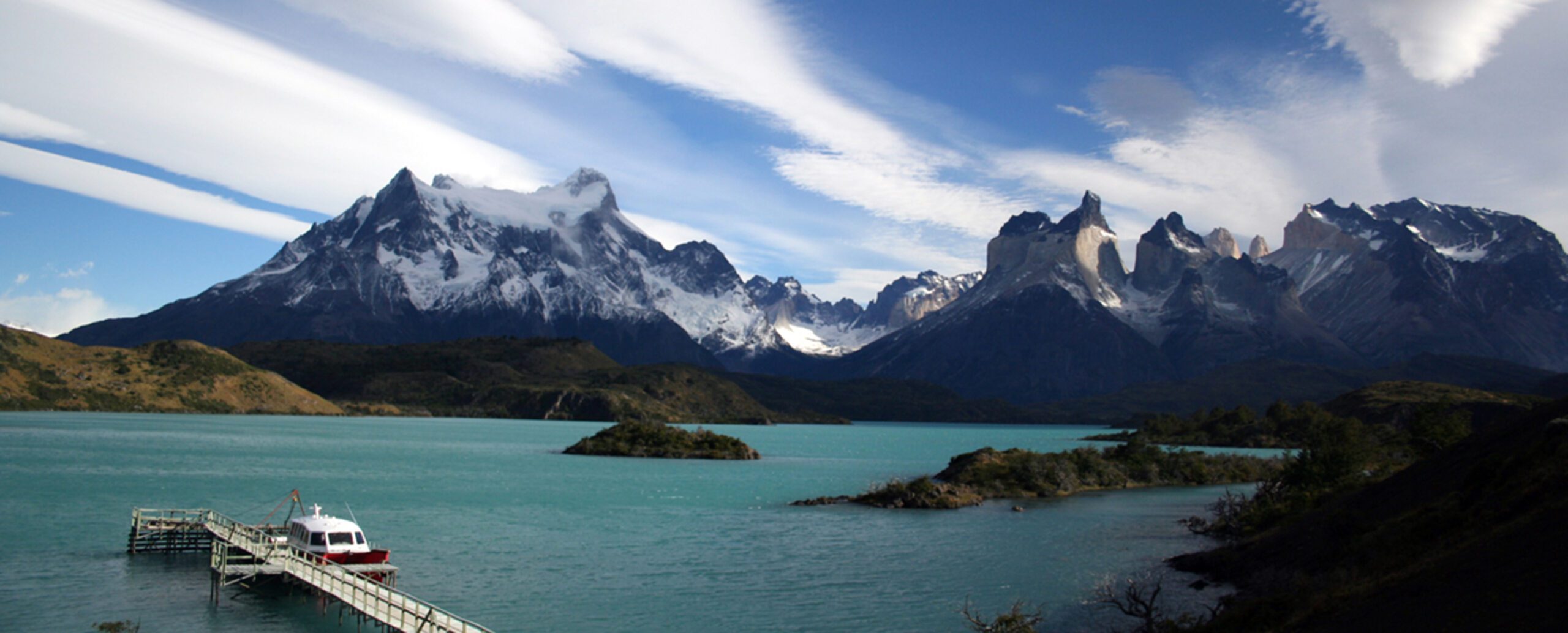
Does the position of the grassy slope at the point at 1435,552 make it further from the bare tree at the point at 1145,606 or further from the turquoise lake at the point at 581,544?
the turquoise lake at the point at 581,544

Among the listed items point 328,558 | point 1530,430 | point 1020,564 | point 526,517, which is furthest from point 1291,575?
point 526,517

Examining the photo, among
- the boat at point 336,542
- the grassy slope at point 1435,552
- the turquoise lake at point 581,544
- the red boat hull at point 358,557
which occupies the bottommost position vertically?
the turquoise lake at point 581,544

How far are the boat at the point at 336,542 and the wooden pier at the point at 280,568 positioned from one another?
0.48 meters

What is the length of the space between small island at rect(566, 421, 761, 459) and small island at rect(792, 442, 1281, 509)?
4731cm

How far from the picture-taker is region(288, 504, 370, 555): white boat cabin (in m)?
50.6

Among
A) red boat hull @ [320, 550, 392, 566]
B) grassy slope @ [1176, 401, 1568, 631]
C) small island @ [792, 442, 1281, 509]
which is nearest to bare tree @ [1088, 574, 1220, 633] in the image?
grassy slope @ [1176, 401, 1568, 631]

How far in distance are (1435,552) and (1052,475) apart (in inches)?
3050

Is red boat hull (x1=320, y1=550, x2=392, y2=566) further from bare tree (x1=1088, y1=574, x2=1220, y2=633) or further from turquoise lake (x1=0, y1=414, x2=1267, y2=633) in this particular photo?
bare tree (x1=1088, y1=574, x2=1220, y2=633)

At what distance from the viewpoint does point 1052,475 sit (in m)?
114

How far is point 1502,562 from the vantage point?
31.8m

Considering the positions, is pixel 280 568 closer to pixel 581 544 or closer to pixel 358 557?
pixel 358 557

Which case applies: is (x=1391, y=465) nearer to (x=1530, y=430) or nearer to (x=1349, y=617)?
(x=1530, y=430)

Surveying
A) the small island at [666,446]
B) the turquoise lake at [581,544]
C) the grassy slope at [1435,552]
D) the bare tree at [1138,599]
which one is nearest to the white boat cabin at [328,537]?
the turquoise lake at [581,544]

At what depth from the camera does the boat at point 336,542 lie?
5041 cm
